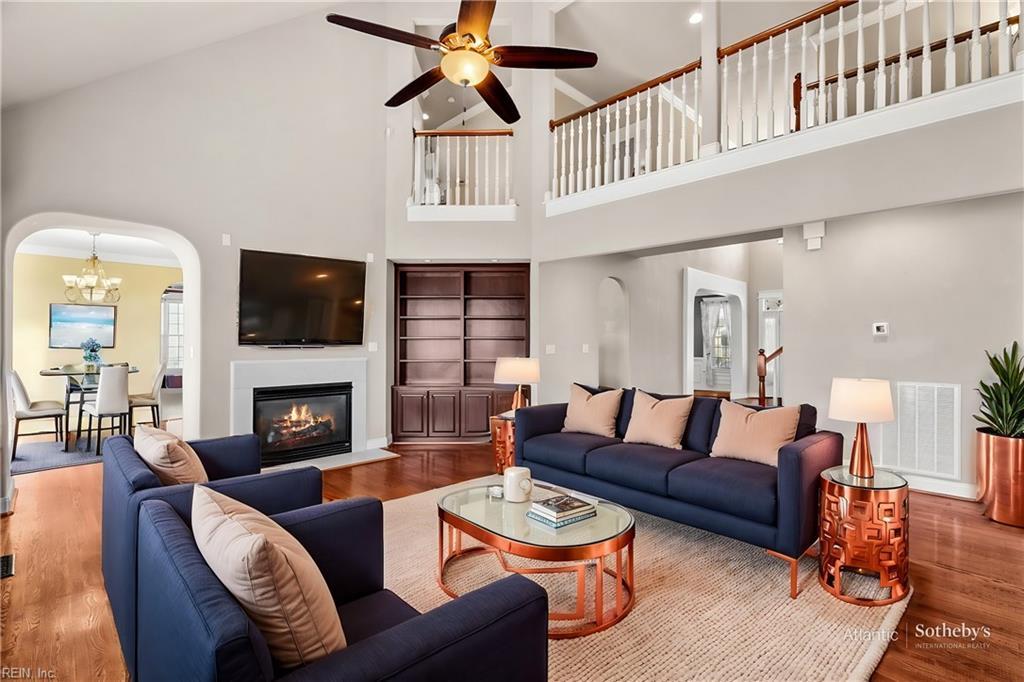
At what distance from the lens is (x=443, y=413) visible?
6.40 metres

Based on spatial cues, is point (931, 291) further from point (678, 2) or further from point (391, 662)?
point (391, 662)

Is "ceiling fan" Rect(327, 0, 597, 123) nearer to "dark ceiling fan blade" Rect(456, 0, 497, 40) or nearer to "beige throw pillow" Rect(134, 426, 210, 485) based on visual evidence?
"dark ceiling fan blade" Rect(456, 0, 497, 40)

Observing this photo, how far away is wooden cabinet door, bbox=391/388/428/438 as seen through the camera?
638cm

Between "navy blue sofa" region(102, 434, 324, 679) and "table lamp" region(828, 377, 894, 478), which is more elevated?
"table lamp" region(828, 377, 894, 478)

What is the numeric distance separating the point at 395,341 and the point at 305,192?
2046 millimetres

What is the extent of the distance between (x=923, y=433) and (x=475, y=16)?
4752mm

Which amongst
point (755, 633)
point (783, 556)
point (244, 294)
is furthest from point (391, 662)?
point (244, 294)

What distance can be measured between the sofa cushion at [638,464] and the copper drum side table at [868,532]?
34.6 inches

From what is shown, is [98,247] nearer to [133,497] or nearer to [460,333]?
[460,333]

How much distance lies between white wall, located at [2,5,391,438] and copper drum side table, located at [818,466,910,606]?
480 cm

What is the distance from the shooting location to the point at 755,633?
2230 millimetres

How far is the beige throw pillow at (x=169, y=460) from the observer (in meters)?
2.19

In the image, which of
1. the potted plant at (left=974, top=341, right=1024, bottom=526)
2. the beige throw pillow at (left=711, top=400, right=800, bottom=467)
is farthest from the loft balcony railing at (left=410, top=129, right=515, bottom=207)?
the potted plant at (left=974, top=341, right=1024, bottom=526)

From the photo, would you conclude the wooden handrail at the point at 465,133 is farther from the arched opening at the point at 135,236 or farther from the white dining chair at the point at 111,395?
the white dining chair at the point at 111,395
